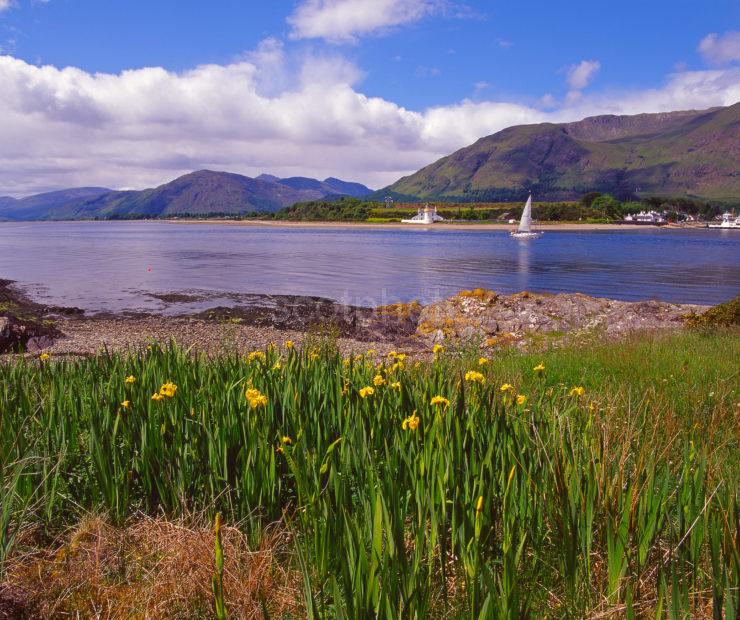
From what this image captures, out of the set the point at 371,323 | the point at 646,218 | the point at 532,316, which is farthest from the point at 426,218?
the point at 532,316

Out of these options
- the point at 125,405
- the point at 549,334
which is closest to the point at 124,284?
the point at 549,334

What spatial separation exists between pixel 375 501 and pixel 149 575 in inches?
52.7

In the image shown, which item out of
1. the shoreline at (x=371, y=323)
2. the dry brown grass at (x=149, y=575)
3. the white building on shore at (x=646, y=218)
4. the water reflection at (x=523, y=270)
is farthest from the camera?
the white building on shore at (x=646, y=218)

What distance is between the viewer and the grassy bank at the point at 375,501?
7.96 feet

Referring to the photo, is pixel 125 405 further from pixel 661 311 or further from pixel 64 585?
pixel 661 311

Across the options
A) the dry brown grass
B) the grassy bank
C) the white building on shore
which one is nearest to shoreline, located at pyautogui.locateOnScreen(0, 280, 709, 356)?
the grassy bank

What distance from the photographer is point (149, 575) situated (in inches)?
117

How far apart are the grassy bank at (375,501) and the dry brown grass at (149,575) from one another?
2 centimetres

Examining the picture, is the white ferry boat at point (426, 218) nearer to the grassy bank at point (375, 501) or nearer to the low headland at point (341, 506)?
the low headland at point (341, 506)

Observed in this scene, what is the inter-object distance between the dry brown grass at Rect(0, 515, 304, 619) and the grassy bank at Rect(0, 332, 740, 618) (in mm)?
22

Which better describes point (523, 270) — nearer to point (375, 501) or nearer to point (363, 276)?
point (363, 276)

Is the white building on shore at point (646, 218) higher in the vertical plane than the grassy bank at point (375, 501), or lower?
higher

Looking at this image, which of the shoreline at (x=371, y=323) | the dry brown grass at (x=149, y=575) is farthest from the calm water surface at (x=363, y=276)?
the dry brown grass at (x=149, y=575)

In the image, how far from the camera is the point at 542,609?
261 cm
